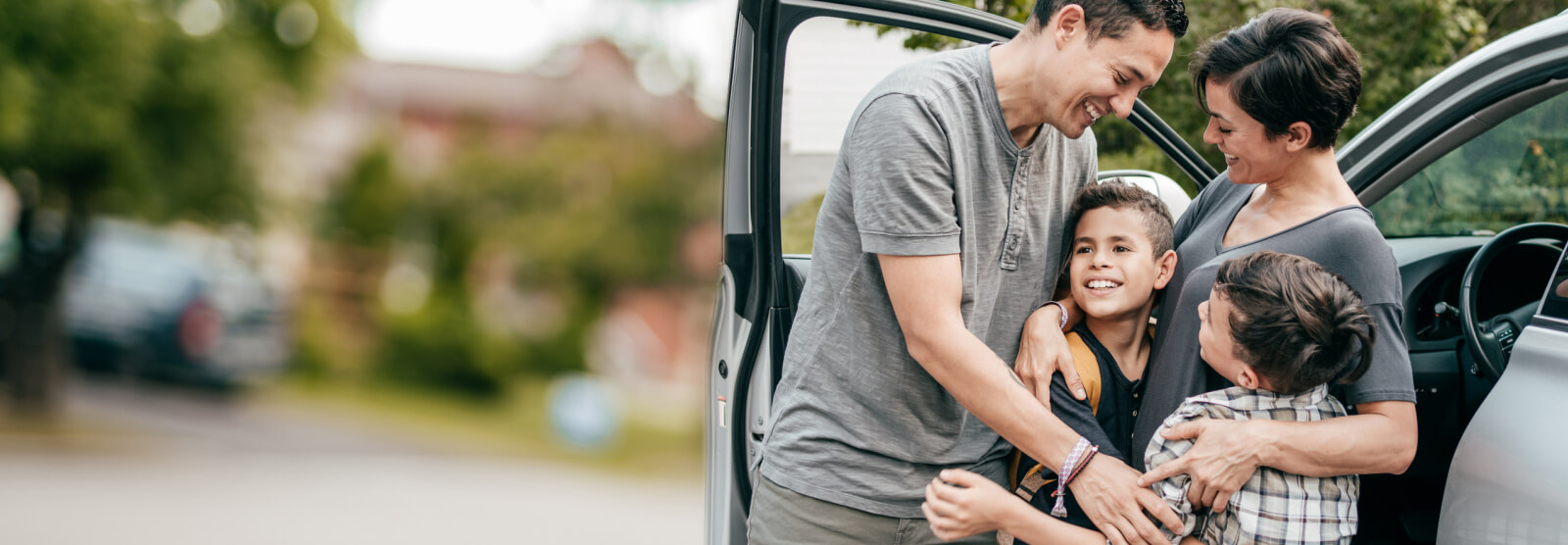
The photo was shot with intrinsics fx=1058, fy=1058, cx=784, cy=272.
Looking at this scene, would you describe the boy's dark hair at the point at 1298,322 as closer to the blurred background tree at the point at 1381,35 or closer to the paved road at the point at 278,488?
the blurred background tree at the point at 1381,35

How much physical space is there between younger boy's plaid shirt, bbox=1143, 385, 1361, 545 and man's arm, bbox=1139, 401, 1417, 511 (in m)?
0.02

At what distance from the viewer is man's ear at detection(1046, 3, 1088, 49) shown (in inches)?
62.1

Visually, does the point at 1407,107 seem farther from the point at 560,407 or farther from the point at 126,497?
the point at 560,407

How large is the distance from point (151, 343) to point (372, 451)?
2.86 metres

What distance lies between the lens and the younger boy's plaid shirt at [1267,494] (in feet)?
5.05

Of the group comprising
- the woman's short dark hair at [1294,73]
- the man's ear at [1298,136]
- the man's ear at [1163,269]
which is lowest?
the man's ear at [1163,269]

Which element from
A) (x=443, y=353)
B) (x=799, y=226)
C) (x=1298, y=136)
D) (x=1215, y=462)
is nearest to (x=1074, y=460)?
(x=1215, y=462)

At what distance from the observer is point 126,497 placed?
8031 mm

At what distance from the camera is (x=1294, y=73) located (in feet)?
5.32

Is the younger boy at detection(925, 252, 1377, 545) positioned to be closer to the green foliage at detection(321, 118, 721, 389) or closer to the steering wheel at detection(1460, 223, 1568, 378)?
the steering wheel at detection(1460, 223, 1568, 378)

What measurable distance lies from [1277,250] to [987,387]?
0.52m

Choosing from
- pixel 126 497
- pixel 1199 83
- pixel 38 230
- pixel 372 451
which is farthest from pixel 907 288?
pixel 38 230

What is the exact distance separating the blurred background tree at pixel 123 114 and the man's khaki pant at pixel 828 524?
7.93 m

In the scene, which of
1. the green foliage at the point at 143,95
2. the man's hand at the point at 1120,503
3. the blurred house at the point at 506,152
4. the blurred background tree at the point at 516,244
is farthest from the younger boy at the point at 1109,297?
the blurred house at the point at 506,152
